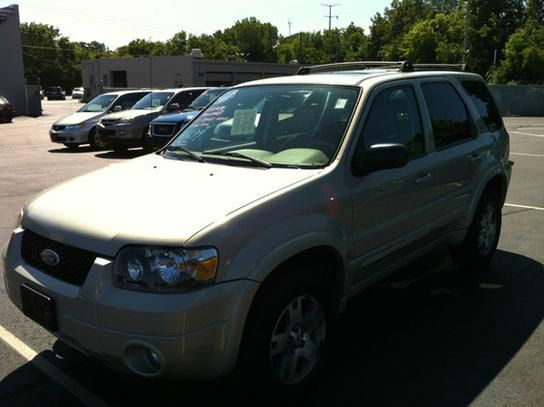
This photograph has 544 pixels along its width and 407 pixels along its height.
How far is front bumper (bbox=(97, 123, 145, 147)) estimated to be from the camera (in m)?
14.8

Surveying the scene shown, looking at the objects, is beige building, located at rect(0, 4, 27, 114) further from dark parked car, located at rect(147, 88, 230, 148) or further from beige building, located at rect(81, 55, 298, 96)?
dark parked car, located at rect(147, 88, 230, 148)

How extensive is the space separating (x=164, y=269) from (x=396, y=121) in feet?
7.18

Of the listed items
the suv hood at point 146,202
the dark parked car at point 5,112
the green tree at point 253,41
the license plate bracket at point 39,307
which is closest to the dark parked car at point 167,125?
the suv hood at point 146,202

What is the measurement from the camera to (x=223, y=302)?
2.61 metres

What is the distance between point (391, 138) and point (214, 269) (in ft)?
6.25

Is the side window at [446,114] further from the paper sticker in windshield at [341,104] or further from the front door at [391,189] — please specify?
the paper sticker in windshield at [341,104]

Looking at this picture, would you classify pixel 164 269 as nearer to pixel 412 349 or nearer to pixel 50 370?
pixel 50 370

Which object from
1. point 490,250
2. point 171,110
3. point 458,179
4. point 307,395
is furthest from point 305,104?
point 171,110

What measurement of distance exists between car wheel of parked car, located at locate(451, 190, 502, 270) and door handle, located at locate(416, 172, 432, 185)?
1157 mm

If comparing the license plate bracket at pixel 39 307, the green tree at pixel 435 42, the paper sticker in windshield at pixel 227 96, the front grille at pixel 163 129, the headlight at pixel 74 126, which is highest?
the green tree at pixel 435 42

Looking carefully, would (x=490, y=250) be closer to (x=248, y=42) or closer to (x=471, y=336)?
(x=471, y=336)

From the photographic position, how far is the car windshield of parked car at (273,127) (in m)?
3.61

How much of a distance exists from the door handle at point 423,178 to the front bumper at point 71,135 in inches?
531

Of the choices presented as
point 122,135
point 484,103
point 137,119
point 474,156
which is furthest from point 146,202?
point 137,119
